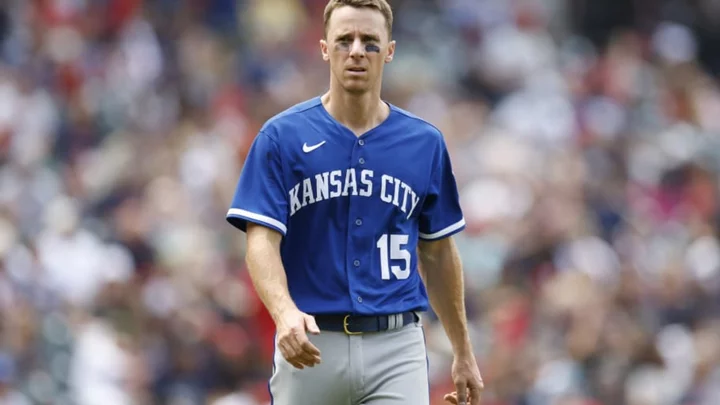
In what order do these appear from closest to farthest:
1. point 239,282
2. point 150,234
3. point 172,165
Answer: point 239,282 → point 150,234 → point 172,165

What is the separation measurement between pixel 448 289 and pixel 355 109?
0.80 meters

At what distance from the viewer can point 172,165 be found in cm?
1420

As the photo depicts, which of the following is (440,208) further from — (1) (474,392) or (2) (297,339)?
(2) (297,339)

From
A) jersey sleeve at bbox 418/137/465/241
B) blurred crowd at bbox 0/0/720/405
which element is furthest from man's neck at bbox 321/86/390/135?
blurred crowd at bbox 0/0/720/405

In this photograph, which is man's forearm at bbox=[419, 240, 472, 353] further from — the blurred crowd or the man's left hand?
the blurred crowd

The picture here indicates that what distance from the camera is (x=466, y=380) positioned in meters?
6.20

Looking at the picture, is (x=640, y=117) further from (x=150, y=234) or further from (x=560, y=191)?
(x=150, y=234)

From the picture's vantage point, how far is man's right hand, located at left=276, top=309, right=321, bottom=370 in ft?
17.7

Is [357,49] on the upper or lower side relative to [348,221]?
upper

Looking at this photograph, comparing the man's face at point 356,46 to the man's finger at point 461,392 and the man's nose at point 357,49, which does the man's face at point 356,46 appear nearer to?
the man's nose at point 357,49

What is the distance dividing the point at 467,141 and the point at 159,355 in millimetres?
4194

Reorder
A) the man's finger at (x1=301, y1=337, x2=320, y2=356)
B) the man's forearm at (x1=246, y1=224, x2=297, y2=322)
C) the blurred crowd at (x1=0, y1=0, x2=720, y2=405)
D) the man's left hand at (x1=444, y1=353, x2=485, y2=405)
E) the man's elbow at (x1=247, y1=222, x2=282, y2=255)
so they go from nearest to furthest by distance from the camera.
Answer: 1. the man's finger at (x1=301, y1=337, x2=320, y2=356)
2. the man's forearm at (x1=246, y1=224, x2=297, y2=322)
3. the man's elbow at (x1=247, y1=222, x2=282, y2=255)
4. the man's left hand at (x1=444, y1=353, x2=485, y2=405)
5. the blurred crowd at (x1=0, y1=0, x2=720, y2=405)

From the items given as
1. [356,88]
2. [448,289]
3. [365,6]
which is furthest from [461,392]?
[365,6]

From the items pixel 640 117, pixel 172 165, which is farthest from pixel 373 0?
pixel 640 117
